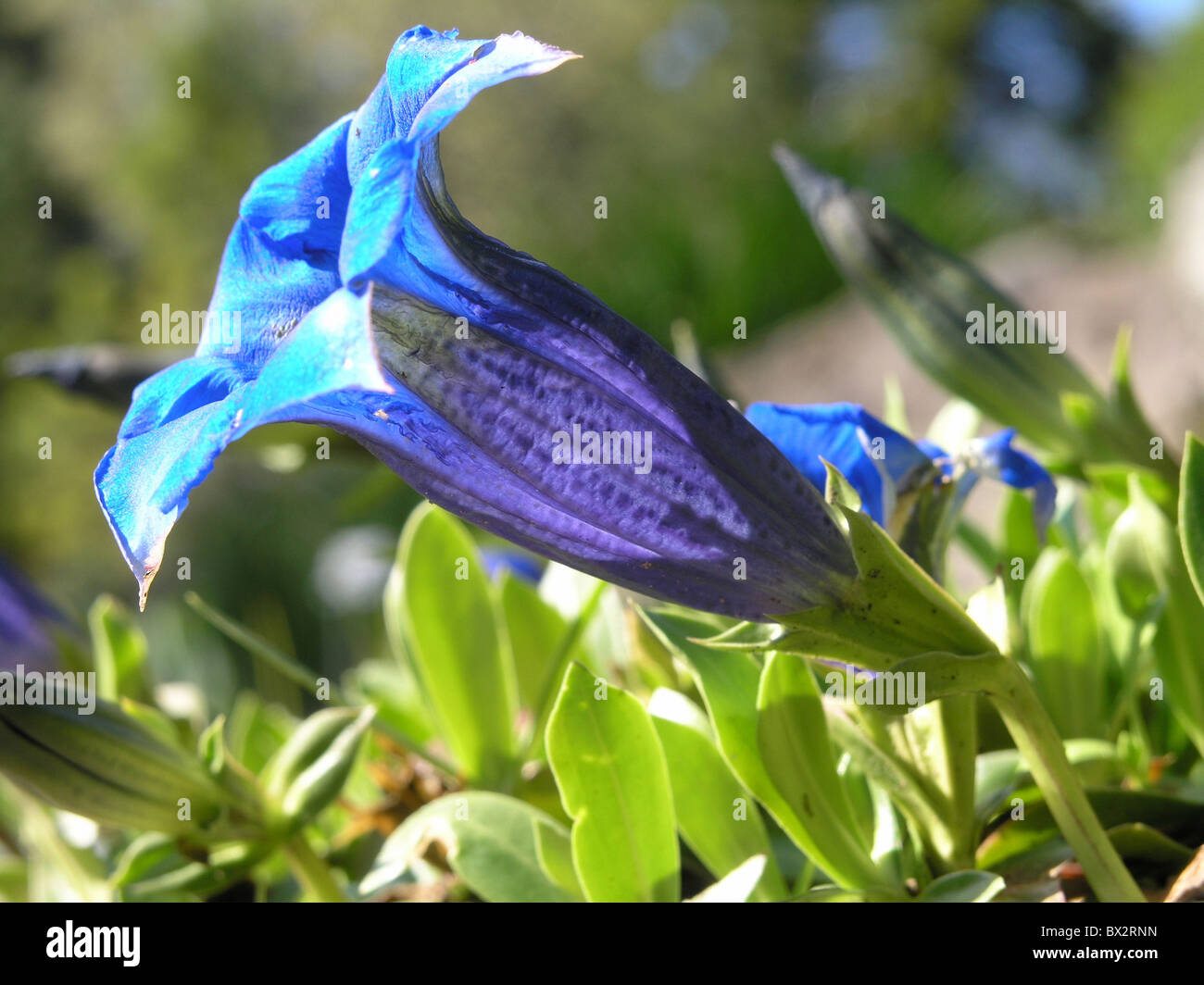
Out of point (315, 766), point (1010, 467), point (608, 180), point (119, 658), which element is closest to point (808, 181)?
point (1010, 467)

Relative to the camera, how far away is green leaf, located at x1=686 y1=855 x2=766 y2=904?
1.58 feet

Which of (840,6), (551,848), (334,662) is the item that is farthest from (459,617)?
(840,6)

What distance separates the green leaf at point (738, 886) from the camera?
1.58ft

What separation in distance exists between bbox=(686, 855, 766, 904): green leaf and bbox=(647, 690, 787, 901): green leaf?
65 millimetres

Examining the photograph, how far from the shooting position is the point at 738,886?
1.61 feet

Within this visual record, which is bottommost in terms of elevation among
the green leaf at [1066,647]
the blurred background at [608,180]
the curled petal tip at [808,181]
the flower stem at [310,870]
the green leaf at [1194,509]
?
the flower stem at [310,870]

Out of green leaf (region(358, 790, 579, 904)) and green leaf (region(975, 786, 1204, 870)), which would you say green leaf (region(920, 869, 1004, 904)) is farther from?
green leaf (region(358, 790, 579, 904))

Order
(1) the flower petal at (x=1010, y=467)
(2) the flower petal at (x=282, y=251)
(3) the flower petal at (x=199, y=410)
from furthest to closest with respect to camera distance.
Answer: (1) the flower petal at (x=1010, y=467), (2) the flower petal at (x=282, y=251), (3) the flower petal at (x=199, y=410)

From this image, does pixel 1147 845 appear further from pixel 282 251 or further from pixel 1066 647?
pixel 282 251

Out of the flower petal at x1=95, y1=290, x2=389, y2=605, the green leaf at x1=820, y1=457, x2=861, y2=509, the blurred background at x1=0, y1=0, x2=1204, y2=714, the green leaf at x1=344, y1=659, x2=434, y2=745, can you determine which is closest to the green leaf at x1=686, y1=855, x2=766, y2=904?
the green leaf at x1=820, y1=457, x2=861, y2=509

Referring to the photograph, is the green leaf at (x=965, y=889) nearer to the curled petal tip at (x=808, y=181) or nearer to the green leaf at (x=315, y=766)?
the green leaf at (x=315, y=766)

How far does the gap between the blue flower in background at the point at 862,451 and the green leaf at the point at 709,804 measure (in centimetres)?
16

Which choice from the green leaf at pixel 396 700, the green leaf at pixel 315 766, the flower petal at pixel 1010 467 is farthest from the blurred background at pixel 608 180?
the flower petal at pixel 1010 467
